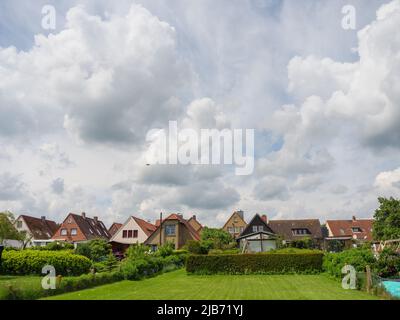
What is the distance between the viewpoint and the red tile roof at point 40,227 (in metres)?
62.3

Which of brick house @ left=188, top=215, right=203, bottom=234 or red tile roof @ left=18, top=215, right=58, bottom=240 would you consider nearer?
red tile roof @ left=18, top=215, right=58, bottom=240

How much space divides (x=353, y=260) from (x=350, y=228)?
5916cm

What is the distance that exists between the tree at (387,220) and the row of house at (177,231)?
437 inches

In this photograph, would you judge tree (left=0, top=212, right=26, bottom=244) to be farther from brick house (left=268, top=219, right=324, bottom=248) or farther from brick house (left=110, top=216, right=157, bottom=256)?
brick house (left=268, top=219, right=324, bottom=248)

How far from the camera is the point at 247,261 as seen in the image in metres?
31.6

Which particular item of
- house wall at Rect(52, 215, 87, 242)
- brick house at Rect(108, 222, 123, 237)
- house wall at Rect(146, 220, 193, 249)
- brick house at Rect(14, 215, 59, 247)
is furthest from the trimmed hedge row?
brick house at Rect(108, 222, 123, 237)

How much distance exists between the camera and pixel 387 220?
54250mm

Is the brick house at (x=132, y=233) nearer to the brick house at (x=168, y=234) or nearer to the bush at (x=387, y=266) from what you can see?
the brick house at (x=168, y=234)

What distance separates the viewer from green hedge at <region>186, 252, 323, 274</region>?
31.2m

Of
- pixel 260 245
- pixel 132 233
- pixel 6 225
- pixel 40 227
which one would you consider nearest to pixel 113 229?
pixel 40 227

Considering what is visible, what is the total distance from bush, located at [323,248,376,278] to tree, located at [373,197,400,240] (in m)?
31.5

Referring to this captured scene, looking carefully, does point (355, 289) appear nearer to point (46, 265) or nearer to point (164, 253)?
point (46, 265)

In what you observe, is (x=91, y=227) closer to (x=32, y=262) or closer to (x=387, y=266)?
(x=32, y=262)
